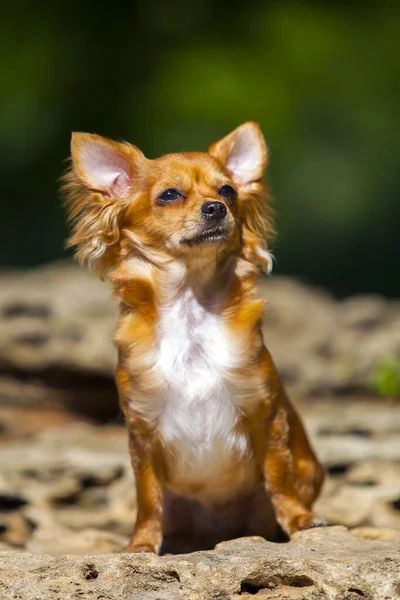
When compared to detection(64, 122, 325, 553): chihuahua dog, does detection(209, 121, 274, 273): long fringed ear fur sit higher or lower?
higher

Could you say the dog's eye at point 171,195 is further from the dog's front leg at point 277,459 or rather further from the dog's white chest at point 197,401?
the dog's front leg at point 277,459

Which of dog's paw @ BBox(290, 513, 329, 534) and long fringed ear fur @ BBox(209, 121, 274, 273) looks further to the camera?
long fringed ear fur @ BBox(209, 121, 274, 273)

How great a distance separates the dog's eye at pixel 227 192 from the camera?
17.3 feet

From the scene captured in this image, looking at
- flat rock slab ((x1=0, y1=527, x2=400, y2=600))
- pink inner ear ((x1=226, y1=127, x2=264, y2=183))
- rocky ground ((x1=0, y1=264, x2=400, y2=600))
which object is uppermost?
pink inner ear ((x1=226, y1=127, x2=264, y2=183))

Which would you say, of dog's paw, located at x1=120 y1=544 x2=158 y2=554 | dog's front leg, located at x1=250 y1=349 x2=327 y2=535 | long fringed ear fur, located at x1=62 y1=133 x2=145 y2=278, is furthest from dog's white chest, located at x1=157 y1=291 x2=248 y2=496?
long fringed ear fur, located at x1=62 y1=133 x2=145 y2=278

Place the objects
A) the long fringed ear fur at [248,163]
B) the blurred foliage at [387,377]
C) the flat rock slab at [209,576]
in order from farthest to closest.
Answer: the blurred foliage at [387,377]
the long fringed ear fur at [248,163]
the flat rock slab at [209,576]

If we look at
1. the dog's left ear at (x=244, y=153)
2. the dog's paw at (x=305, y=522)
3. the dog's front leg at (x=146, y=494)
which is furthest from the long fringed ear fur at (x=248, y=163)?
the dog's paw at (x=305, y=522)

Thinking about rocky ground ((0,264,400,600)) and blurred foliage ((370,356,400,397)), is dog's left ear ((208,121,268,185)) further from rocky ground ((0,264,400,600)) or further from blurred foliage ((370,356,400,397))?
blurred foliage ((370,356,400,397))

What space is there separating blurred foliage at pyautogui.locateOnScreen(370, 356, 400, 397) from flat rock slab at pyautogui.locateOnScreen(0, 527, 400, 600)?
430cm

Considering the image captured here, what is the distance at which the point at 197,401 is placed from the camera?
5102mm

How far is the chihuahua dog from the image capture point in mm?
5105

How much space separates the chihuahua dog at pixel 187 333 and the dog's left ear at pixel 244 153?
7cm

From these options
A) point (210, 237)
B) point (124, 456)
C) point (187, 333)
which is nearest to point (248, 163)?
point (210, 237)

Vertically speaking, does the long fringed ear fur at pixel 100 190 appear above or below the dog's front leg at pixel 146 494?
above
